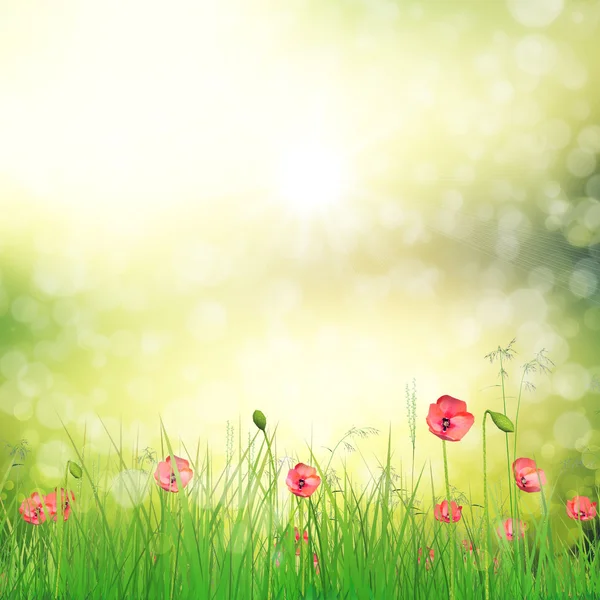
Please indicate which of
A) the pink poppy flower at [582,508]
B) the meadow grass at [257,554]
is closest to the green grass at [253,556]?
the meadow grass at [257,554]

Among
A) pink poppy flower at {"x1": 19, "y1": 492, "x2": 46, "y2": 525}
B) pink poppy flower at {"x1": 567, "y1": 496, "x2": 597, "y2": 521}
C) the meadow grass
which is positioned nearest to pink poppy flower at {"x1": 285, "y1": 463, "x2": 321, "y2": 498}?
the meadow grass

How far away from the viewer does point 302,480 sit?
5.17ft

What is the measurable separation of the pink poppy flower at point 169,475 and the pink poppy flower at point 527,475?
0.84 metres

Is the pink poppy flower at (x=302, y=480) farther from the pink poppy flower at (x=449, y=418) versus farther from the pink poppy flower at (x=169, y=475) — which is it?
the pink poppy flower at (x=449, y=418)

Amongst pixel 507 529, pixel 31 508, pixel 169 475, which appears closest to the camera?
pixel 169 475

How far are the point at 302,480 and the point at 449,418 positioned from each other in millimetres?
439

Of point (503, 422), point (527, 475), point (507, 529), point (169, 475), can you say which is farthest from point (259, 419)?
point (507, 529)

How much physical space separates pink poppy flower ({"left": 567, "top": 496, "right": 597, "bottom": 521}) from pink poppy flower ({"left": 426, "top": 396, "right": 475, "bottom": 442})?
95 cm

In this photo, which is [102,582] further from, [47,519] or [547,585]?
[547,585]

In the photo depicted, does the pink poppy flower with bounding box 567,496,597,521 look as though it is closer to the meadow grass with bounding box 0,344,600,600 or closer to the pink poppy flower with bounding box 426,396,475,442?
the meadow grass with bounding box 0,344,600,600

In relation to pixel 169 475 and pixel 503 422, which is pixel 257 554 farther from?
pixel 503 422

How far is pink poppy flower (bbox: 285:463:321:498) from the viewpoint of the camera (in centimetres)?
153

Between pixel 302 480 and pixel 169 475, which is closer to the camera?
pixel 169 475

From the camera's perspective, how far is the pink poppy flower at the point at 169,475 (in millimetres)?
1439
